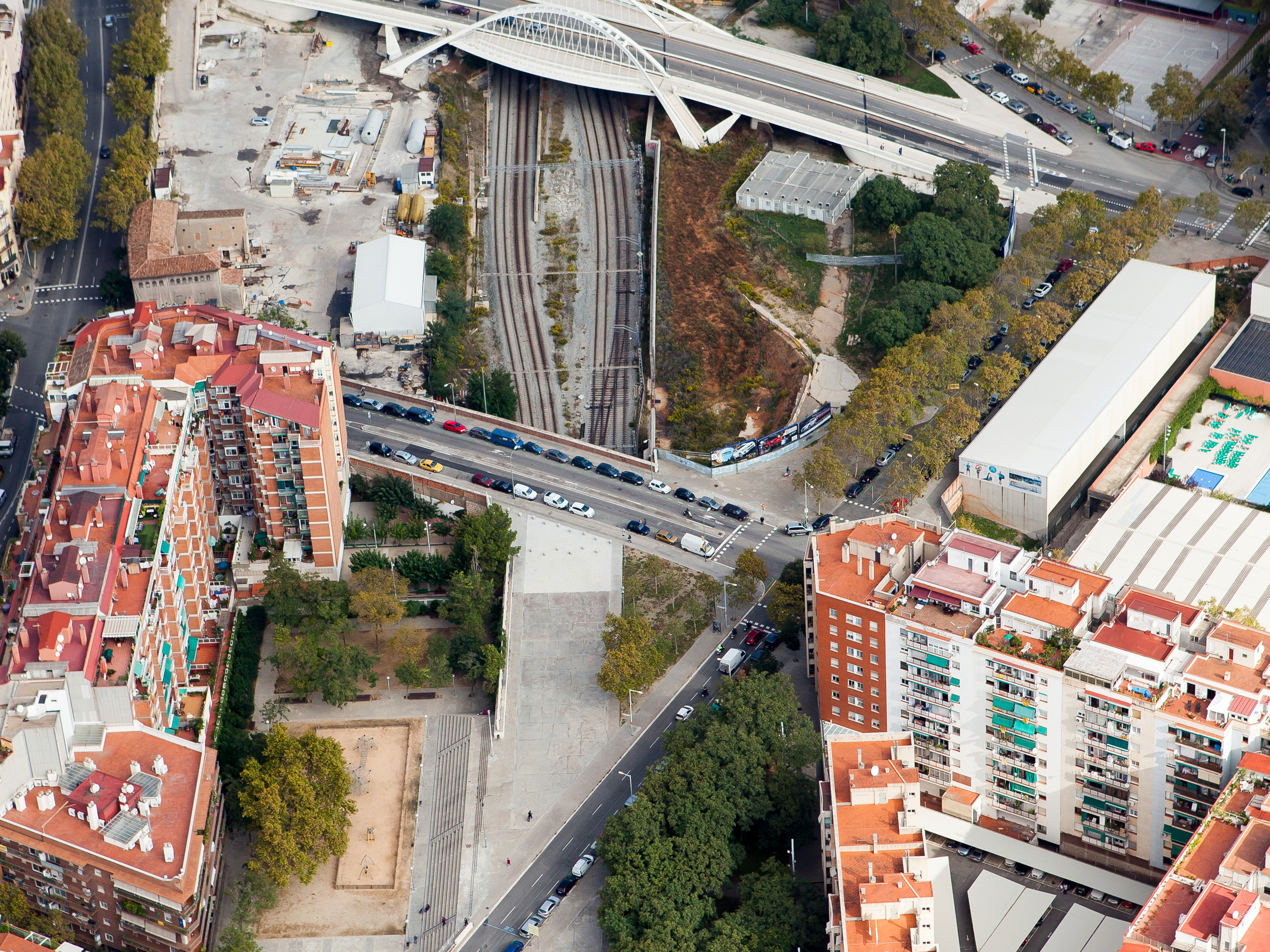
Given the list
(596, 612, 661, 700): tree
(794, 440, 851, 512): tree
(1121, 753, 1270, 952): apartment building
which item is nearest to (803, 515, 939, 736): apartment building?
(596, 612, 661, 700): tree

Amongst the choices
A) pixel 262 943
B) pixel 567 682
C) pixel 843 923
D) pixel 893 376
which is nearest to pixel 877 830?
pixel 843 923

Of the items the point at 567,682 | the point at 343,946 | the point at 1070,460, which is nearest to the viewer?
the point at 343,946

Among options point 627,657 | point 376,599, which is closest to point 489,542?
point 376,599

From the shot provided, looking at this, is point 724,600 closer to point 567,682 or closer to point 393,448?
point 567,682

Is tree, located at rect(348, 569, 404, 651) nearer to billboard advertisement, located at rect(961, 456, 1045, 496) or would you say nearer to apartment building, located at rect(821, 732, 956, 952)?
apartment building, located at rect(821, 732, 956, 952)

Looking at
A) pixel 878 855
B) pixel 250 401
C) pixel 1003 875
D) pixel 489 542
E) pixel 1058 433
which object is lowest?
pixel 878 855

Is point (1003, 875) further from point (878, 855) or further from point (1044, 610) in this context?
point (1044, 610)
